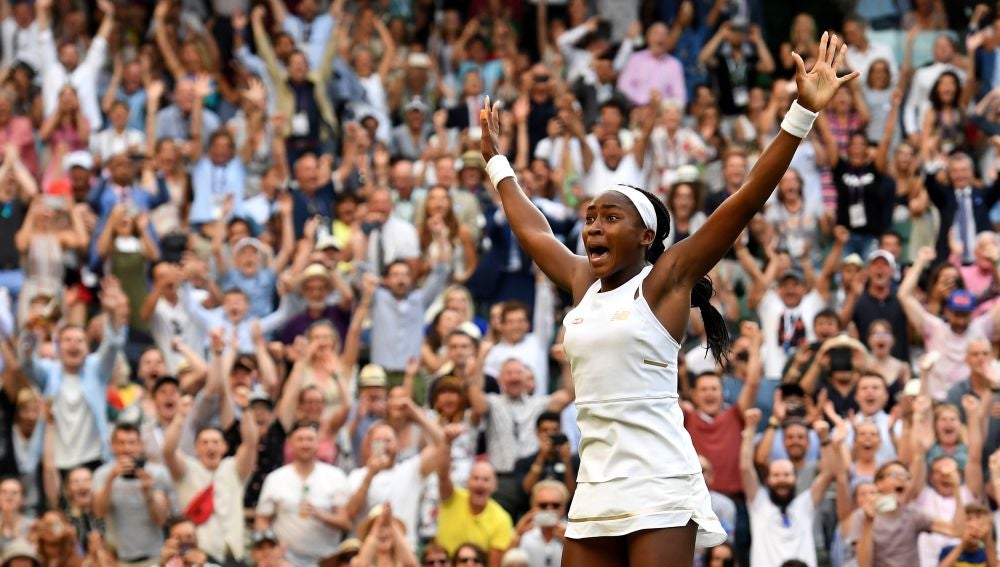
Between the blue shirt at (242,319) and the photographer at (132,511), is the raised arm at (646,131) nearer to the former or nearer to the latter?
the blue shirt at (242,319)

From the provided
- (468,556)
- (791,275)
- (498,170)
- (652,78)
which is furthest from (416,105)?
(498,170)

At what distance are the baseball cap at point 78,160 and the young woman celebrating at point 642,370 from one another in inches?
396

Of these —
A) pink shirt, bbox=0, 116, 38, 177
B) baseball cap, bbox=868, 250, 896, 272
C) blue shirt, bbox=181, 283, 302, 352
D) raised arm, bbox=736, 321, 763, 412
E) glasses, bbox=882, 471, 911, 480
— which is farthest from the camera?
pink shirt, bbox=0, 116, 38, 177

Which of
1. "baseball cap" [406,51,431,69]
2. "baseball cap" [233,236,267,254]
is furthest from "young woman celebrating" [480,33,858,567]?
"baseball cap" [406,51,431,69]

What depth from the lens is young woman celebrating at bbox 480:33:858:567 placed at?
5.77 meters

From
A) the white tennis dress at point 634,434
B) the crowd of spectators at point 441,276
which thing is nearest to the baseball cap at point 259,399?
the crowd of spectators at point 441,276

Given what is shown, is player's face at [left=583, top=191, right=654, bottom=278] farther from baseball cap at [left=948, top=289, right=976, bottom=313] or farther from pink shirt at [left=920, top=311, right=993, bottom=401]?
baseball cap at [left=948, top=289, right=976, bottom=313]

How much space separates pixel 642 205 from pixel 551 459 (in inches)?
235

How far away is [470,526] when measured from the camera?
11.4 m

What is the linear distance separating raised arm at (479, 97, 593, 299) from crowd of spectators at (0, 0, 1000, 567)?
4.36 metres

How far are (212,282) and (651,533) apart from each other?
28.8ft

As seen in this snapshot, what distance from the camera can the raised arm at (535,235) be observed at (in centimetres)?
627

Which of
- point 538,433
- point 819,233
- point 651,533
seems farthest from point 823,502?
point 651,533

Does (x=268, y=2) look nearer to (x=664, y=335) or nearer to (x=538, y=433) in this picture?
(x=538, y=433)
